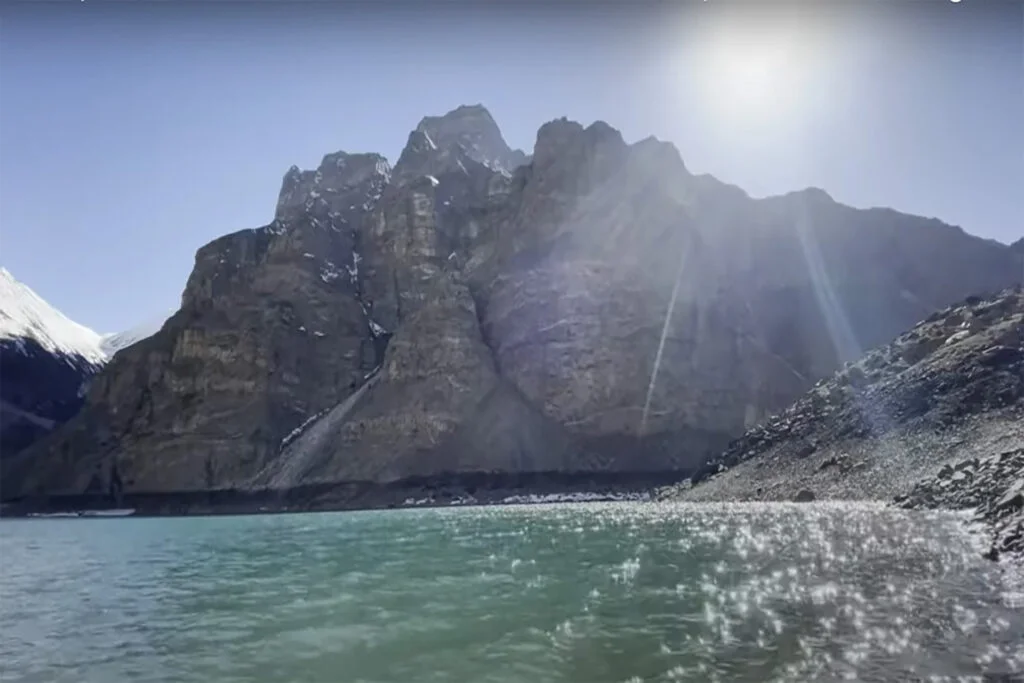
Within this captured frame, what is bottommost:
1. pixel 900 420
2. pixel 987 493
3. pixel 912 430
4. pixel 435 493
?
pixel 435 493

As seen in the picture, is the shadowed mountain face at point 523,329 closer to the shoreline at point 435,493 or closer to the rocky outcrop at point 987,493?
the shoreline at point 435,493

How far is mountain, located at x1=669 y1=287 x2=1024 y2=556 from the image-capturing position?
44156 mm

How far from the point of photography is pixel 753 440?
76750 millimetres

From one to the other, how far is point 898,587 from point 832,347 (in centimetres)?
14258

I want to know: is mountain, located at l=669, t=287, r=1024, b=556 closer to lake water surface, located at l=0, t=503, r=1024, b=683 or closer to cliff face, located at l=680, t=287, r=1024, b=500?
cliff face, located at l=680, t=287, r=1024, b=500

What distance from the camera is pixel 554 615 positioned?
17.6 m

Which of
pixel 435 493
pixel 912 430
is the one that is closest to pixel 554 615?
pixel 912 430

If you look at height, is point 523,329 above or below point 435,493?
above

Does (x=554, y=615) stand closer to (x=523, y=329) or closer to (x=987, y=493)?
(x=987, y=493)

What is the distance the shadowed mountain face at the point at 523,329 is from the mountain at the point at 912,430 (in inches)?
2375

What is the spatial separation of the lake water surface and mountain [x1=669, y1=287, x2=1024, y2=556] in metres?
11.7

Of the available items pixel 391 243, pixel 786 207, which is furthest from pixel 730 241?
pixel 391 243

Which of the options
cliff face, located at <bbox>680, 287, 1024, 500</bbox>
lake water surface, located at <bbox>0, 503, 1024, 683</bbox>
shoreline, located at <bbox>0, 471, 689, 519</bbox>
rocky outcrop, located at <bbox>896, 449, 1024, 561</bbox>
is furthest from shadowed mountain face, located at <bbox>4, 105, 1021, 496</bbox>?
lake water surface, located at <bbox>0, 503, 1024, 683</bbox>

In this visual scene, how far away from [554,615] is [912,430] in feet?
161
